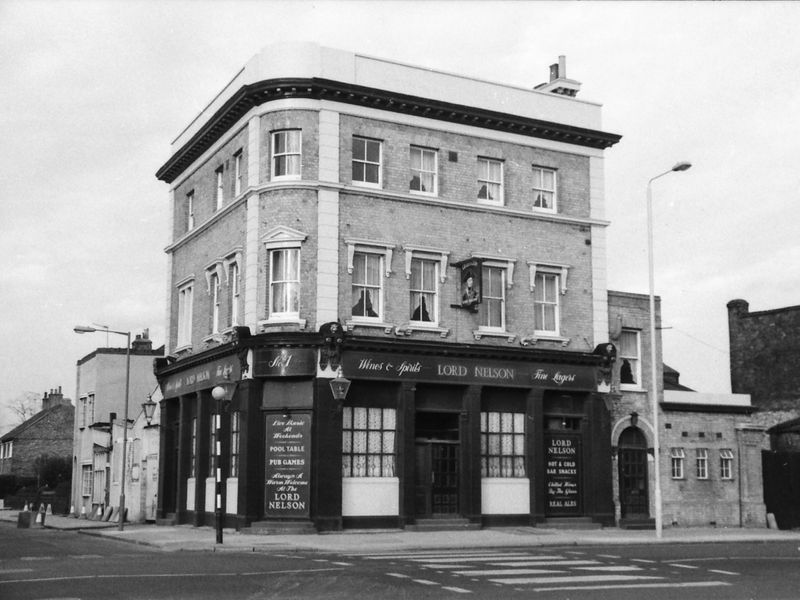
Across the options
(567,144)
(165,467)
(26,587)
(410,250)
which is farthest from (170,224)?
(26,587)

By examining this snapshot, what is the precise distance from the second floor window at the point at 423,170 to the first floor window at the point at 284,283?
465 cm

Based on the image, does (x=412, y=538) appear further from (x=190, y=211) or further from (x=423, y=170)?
(x=190, y=211)

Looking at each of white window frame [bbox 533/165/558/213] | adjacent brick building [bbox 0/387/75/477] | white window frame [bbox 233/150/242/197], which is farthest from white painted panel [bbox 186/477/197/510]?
adjacent brick building [bbox 0/387/75/477]

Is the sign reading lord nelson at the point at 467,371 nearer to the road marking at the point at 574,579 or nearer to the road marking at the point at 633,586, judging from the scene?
the road marking at the point at 574,579

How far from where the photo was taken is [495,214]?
33.4 meters

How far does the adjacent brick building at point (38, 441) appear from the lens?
8369 cm

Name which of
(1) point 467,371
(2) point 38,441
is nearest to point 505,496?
(1) point 467,371

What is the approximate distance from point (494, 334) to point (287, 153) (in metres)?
8.64

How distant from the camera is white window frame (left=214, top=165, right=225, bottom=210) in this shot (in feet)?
114

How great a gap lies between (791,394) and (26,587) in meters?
37.9

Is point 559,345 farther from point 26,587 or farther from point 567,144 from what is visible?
point 26,587

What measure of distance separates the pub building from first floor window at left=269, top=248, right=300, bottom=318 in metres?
0.06

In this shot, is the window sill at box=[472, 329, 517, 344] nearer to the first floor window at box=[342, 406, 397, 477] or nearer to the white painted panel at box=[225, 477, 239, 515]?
the first floor window at box=[342, 406, 397, 477]

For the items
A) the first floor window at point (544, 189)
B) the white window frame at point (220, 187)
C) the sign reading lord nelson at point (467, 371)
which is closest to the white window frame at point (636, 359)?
the sign reading lord nelson at point (467, 371)
